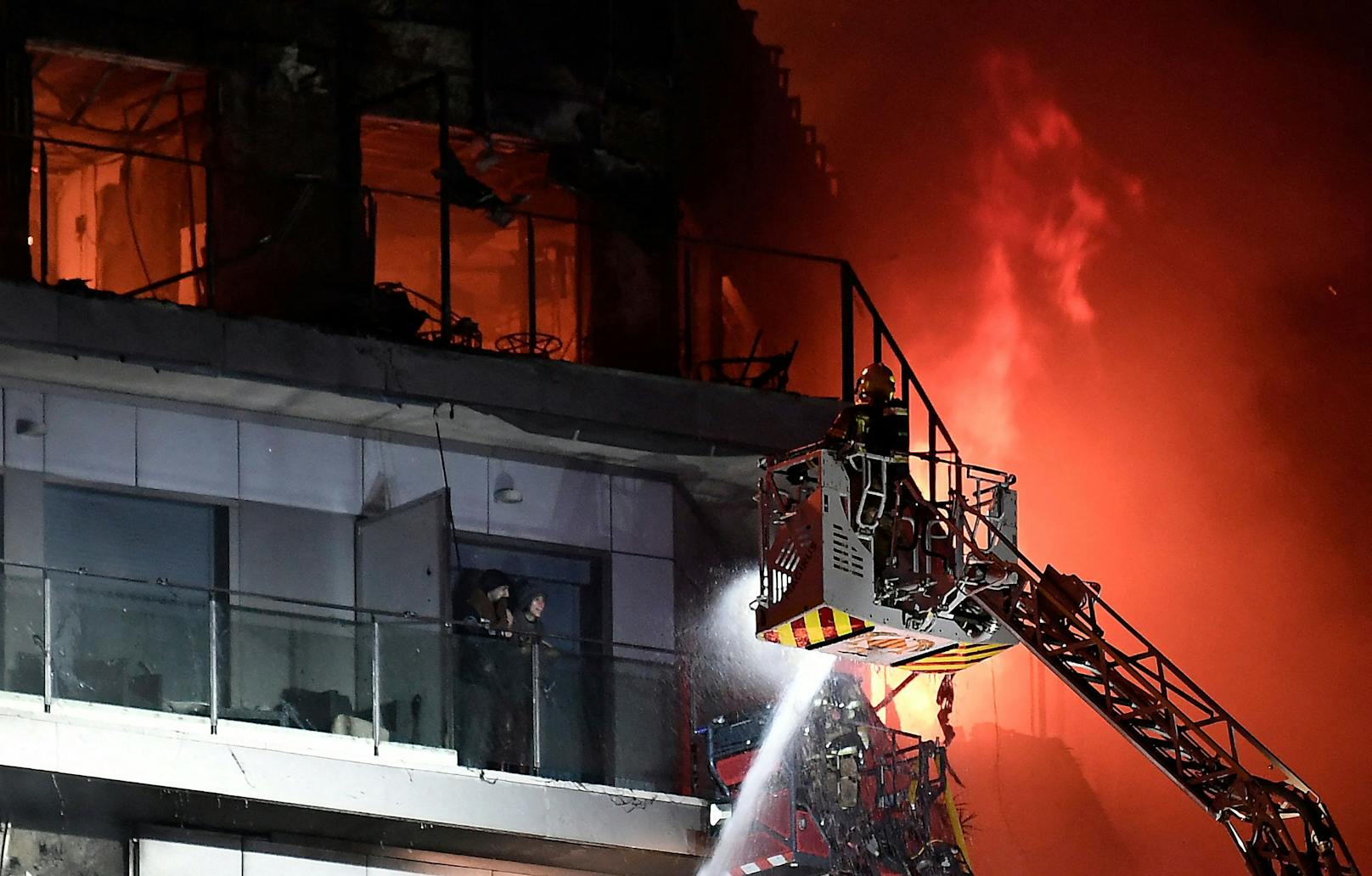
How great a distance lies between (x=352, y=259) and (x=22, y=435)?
10.7 feet

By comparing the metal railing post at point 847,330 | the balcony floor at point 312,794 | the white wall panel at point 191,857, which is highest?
the metal railing post at point 847,330

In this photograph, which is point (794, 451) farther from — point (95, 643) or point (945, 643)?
point (95, 643)

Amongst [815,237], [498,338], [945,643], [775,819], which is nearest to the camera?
[945,643]

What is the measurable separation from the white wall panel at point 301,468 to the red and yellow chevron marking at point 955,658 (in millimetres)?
4893

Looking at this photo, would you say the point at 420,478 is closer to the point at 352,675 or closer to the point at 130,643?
the point at 352,675

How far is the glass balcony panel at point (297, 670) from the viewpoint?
69.1 ft

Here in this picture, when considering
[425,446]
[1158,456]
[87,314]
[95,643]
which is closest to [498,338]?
[425,446]

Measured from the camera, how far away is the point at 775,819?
78.0ft

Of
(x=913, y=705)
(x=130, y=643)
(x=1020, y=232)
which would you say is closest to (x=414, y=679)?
(x=130, y=643)

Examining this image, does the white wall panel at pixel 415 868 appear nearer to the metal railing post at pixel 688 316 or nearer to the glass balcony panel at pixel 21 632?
the glass balcony panel at pixel 21 632

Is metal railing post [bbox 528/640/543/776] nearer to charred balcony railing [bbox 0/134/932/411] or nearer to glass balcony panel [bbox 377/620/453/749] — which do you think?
glass balcony panel [bbox 377/620/453/749]

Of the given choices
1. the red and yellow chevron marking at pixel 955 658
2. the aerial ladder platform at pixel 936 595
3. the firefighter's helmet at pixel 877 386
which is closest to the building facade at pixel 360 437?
the red and yellow chevron marking at pixel 955 658

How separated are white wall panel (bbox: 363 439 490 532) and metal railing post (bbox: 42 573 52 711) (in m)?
4.56

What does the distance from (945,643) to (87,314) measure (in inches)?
269
